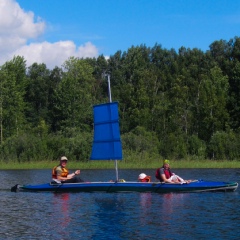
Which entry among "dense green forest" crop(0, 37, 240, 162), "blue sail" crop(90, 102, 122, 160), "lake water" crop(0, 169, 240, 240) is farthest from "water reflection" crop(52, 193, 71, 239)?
"dense green forest" crop(0, 37, 240, 162)

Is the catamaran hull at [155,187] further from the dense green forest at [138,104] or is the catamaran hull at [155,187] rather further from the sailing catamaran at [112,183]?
the dense green forest at [138,104]

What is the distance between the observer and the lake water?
18906 mm

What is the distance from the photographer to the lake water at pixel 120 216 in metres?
18.9

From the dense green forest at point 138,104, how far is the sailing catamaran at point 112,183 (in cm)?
2980

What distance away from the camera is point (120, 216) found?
74.0ft

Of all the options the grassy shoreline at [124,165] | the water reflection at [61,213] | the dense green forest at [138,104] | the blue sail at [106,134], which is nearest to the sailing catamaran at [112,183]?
the blue sail at [106,134]

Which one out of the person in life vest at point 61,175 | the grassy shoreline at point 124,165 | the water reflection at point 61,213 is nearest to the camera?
the water reflection at point 61,213

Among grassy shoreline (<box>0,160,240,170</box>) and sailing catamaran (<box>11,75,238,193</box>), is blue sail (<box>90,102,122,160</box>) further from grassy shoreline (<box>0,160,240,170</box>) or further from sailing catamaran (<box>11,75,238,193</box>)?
grassy shoreline (<box>0,160,240,170</box>)

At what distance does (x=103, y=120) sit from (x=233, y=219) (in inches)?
408

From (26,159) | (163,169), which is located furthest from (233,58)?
(163,169)

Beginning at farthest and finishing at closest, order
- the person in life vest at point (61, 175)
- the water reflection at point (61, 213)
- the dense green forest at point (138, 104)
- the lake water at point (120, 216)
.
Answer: the dense green forest at point (138, 104) < the person in life vest at point (61, 175) < the water reflection at point (61, 213) < the lake water at point (120, 216)

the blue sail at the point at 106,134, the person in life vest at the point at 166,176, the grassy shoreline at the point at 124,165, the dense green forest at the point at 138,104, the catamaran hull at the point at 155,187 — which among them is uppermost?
the dense green forest at the point at 138,104

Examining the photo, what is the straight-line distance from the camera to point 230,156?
209 ft

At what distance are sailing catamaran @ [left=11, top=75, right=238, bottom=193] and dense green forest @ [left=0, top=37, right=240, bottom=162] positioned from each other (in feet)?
97.8
